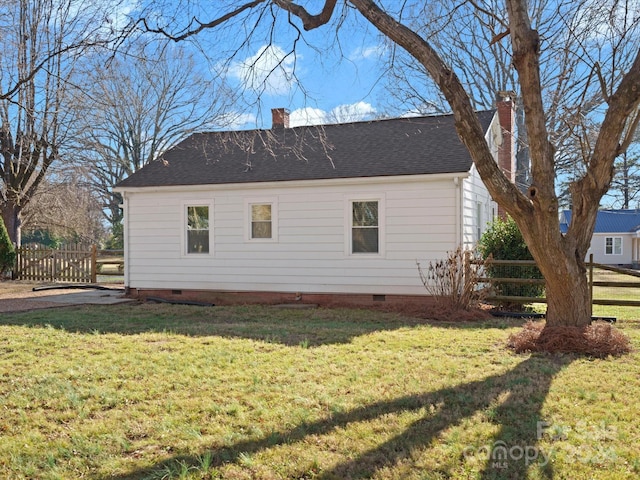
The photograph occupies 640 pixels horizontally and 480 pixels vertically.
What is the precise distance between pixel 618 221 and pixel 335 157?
34.0m

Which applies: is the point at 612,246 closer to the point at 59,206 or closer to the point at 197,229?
the point at 197,229

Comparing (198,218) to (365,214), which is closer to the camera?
(365,214)

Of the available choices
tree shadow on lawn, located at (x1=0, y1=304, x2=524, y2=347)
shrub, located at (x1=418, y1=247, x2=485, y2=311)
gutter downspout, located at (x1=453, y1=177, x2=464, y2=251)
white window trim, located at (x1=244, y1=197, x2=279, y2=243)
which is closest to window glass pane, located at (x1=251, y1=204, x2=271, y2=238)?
white window trim, located at (x1=244, y1=197, x2=279, y2=243)

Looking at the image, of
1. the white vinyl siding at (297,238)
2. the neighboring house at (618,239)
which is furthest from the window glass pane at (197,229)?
the neighboring house at (618,239)

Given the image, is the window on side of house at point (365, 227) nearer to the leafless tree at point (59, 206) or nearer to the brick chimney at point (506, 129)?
the brick chimney at point (506, 129)

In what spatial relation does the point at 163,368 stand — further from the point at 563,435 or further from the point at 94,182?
the point at 94,182

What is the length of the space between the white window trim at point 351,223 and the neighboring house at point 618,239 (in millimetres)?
32310

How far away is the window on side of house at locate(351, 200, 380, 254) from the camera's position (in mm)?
12422

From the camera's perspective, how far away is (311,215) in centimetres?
1288

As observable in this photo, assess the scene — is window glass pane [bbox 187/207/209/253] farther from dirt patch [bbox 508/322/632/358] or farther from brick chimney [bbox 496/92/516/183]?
dirt patch [bbox 508/322/632/358]

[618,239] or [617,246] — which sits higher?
[618,239]

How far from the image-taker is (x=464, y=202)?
12.0 m

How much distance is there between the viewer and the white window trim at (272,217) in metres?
13.2

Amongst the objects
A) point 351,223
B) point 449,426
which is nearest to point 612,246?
point 351,223
